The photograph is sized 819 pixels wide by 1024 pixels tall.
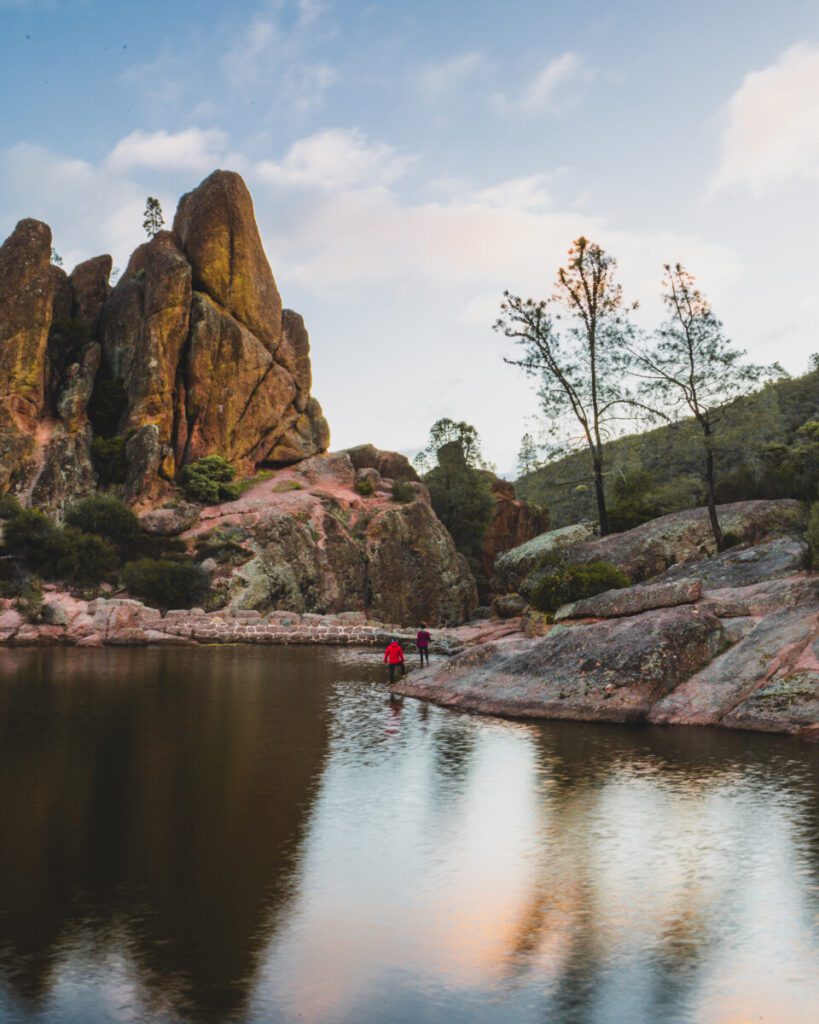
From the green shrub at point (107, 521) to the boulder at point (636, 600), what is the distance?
37264mm

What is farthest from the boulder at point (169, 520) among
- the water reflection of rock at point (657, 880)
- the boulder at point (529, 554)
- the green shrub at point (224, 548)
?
the water reflection of rock at point (657, 880)

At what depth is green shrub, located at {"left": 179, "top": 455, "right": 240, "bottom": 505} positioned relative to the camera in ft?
208

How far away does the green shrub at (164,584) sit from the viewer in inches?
2025

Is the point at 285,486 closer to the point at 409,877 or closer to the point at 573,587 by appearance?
the point at 573,587

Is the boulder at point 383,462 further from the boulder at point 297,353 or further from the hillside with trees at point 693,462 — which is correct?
the hillside with trees at point 693,462

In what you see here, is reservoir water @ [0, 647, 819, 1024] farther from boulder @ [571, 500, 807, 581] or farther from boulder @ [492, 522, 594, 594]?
boulder @ [492, 522, 594, 594]

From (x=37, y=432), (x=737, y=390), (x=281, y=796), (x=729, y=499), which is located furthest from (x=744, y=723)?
(x=37, y=432)

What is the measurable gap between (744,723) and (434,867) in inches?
390

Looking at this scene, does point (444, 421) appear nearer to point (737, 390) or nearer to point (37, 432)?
point (37, 432)

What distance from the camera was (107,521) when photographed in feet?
185

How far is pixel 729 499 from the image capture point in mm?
45688

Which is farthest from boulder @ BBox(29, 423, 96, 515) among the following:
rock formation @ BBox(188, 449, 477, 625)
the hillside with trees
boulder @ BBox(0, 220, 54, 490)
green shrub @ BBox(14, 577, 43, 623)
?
the hillside with trees

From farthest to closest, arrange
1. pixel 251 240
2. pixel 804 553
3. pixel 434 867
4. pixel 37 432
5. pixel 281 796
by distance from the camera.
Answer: pixel 251 240
pixel 37 432
pixel 804 553
pixel 281 796
pixel 434 867

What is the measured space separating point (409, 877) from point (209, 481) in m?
56.5
